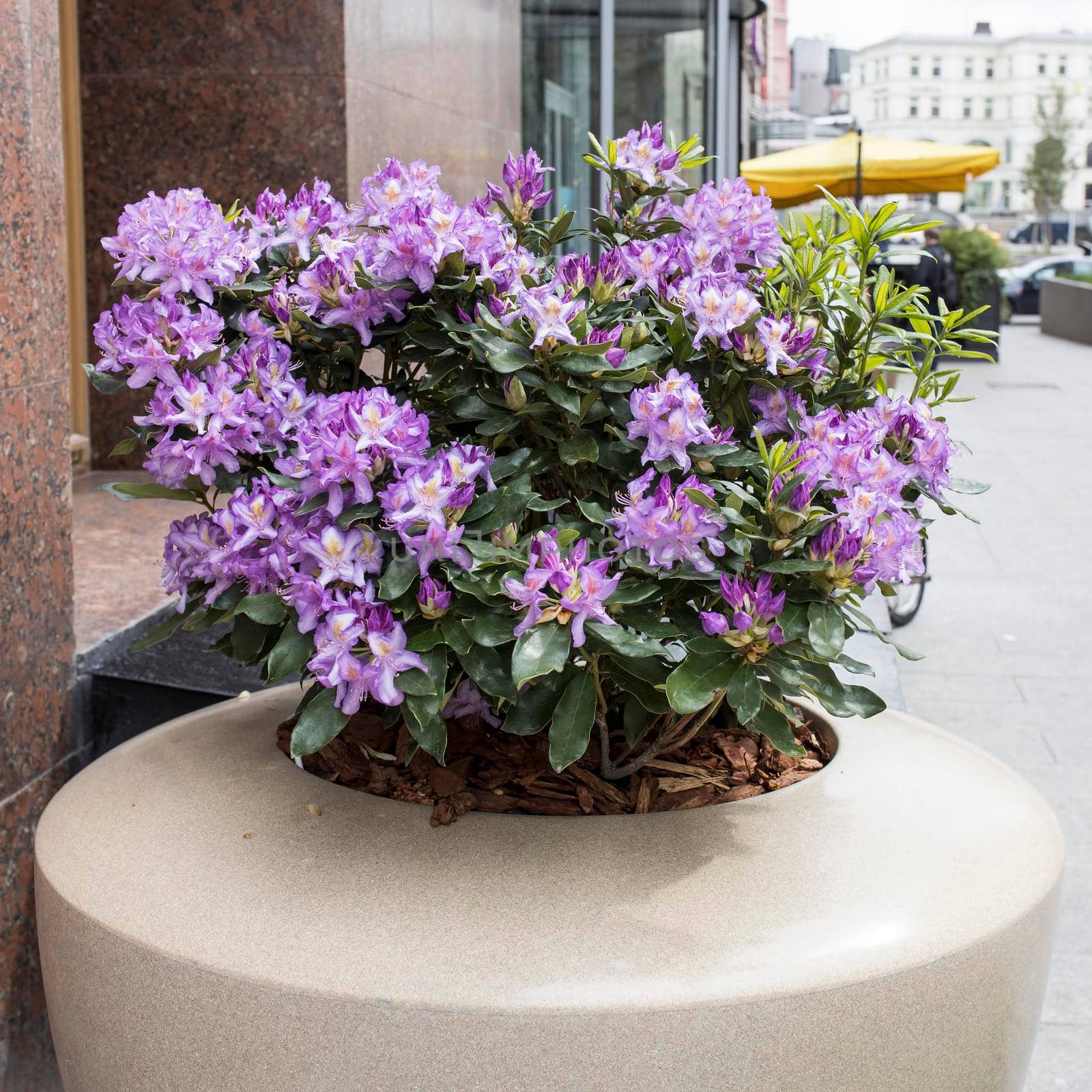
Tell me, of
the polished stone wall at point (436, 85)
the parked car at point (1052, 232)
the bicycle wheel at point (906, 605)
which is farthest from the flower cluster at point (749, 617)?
the parked car at point (1052, 232)

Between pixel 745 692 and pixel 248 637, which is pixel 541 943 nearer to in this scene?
pixel 745 692

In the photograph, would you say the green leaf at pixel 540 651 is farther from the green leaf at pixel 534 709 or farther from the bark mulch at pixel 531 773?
the bark mulch at pixel 531 773

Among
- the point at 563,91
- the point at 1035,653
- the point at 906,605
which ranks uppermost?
the point at 563,91

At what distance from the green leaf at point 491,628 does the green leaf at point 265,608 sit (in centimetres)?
26

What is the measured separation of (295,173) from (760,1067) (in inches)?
137

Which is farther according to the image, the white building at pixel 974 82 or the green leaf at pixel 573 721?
the white building at pixel 974 82

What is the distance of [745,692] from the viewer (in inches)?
62.0

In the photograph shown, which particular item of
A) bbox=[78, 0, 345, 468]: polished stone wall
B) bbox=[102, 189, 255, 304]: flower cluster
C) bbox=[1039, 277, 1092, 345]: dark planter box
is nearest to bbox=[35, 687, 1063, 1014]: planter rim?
bbox=[102, 189, 255, 304]: flower cluster

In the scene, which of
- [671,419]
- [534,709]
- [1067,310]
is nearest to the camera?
[671,419]

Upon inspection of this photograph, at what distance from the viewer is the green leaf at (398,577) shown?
1593 millimetres

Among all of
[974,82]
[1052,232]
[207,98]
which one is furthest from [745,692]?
[974,82]

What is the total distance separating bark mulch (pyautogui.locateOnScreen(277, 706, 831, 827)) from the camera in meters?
1.94

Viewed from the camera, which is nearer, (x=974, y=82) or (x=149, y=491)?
(x=149, y=491)

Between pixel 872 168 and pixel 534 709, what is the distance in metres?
14.6
